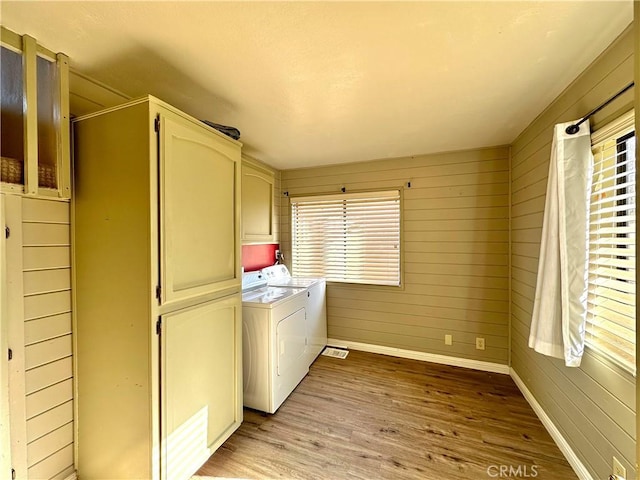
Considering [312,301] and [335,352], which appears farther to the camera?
[335,352]

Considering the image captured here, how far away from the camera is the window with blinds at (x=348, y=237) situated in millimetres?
3018

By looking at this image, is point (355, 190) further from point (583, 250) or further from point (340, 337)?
point (583, 250)

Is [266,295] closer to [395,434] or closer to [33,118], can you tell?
[395,434]

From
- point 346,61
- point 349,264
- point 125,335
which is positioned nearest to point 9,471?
point 125,335

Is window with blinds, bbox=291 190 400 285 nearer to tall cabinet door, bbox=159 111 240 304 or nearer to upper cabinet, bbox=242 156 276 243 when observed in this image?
upper cabinet, bbox=242 156 276 243

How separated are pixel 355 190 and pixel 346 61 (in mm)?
1845

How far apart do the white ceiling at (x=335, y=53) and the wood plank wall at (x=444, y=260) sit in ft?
2.49

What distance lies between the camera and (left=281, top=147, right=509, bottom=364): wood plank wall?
2.62 m

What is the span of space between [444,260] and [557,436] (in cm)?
157

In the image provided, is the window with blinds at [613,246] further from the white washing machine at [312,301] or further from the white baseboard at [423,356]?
the white washing machine at [312,301]

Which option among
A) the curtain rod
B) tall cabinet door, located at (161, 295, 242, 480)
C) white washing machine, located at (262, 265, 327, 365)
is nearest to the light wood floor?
tall cabinet door, located at (161, 295, 242, 480)

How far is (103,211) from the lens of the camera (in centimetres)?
133

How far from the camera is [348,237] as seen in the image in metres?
3.20

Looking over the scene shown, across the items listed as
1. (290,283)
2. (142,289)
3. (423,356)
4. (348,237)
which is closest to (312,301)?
(290,283)
